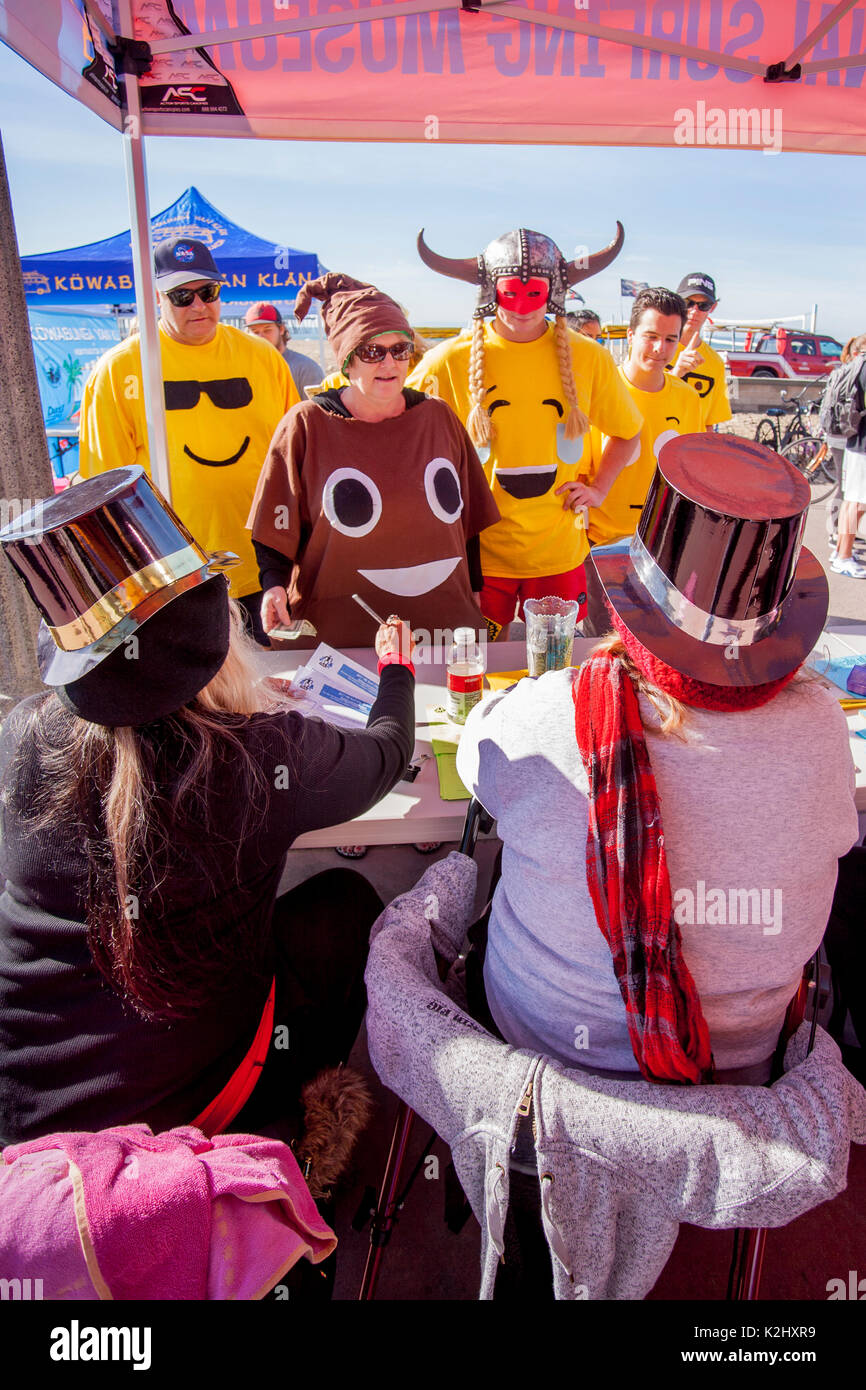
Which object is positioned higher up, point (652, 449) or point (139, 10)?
point (139, 10)

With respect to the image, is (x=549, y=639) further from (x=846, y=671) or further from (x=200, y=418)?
(x=200, y=418)

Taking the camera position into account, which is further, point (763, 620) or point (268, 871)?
point (268, 871)

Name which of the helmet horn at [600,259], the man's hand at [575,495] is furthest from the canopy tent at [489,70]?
the man's hand at [575,495]

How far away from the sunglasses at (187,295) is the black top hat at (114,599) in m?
2.46

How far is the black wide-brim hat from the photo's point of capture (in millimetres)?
1117

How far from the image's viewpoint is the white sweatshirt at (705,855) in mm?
1111

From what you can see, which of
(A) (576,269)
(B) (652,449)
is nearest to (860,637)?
(B) (652,449)

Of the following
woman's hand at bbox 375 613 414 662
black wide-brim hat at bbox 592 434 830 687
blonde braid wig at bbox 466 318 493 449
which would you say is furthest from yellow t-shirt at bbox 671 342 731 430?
black wide-brim hat at bbox 592 434 830 687

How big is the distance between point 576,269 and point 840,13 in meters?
1.13

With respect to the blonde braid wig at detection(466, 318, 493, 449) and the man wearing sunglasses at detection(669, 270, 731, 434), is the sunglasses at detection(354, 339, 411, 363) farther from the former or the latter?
the man wearing sunglasses at detection(669, 270, 731, 434)

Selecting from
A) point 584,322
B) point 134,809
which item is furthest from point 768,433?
point 134,809

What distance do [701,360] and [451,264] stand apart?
2700 millimetres

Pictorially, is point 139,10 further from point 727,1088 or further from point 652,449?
point 727,1088
